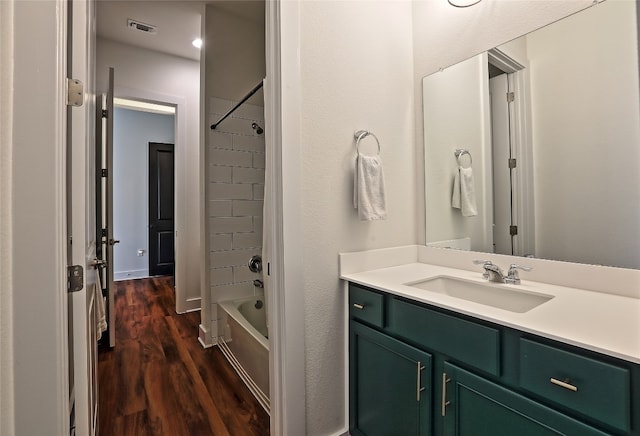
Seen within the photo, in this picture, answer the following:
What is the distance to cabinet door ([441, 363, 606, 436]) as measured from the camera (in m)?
0.80

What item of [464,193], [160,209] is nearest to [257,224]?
[464,193]

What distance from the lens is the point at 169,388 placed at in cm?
195

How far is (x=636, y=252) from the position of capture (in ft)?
3.59

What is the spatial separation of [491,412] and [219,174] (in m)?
2.38

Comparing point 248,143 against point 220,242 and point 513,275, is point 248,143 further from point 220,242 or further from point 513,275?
point 513,275

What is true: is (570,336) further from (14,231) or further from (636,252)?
(14,231)

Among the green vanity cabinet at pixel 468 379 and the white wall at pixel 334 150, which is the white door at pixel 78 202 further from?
the green vanity cabinet at pixel 468 379

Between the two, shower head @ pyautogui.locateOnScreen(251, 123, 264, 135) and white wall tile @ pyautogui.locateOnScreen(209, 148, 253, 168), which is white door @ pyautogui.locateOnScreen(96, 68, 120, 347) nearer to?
white wall tile @ pyautogui.locateOnScreen(209, 148, 253, 168)

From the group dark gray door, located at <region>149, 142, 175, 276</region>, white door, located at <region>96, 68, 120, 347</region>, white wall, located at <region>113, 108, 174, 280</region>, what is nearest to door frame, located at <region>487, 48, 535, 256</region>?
white door, located at <region>96, 68, 120, 347</region>

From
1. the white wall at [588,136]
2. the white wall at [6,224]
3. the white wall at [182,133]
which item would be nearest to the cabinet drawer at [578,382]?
the white wall at [588,136]

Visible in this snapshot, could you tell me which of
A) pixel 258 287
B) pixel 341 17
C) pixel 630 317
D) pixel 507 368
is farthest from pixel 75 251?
pixel 258 287

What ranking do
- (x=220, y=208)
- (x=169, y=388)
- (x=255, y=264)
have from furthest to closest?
(x=220, y=208), (x=255, y=264), (x=169, y=388)

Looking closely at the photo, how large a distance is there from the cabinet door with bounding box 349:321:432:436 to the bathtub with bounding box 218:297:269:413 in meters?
0.60

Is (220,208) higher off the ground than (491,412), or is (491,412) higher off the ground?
(220,208)
